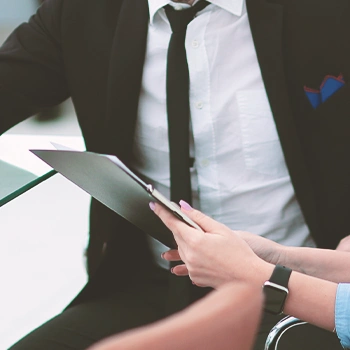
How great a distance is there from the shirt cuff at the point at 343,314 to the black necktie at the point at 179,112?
1.31ft

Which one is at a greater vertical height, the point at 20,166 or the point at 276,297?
the point at 20,166

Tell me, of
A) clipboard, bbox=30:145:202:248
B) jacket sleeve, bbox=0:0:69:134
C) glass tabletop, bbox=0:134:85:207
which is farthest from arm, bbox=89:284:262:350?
jacket sleeve, bbox=0:0:69:134

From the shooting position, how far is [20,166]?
1242mm

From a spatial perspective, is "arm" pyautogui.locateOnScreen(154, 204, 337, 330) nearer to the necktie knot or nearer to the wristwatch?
the wristwatch

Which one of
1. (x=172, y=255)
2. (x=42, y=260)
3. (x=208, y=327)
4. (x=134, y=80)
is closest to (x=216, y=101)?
(x=134, y=80)

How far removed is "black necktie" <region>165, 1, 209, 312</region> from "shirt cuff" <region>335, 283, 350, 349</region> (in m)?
0.40

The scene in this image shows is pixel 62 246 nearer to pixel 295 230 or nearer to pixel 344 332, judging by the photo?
pixel 295 230

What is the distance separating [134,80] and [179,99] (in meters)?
0.10

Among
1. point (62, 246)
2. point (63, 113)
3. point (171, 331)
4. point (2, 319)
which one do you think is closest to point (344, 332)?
point (171, 331)

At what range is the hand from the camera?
0.88 meters

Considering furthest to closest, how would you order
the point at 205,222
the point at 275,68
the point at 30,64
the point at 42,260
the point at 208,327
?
the point at 42,260
the point at 30,64
the point at 275,68
the point at 205,222
the point at 208,327

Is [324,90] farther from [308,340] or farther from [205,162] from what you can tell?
[308,340]

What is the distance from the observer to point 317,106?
118 cm

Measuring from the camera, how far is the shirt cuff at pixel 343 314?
2.65ft
